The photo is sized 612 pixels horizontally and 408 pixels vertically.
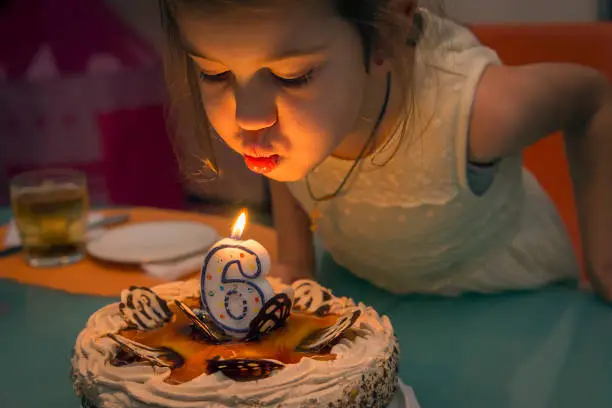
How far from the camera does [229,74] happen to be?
69cm

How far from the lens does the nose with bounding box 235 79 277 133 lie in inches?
25.9

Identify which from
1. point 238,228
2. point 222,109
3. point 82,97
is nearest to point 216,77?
point 222,109

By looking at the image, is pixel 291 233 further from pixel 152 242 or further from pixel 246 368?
pixel 246 368

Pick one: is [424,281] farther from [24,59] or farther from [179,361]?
[24,59]

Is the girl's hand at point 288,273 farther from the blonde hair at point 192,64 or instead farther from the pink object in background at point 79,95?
the pink object in background at point 79,95

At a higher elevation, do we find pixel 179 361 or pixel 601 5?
pixel 601 5

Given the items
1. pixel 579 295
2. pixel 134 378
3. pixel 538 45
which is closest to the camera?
pixel 134 378

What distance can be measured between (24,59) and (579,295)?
1547mm

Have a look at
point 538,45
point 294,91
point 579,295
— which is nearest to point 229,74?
point 294,91

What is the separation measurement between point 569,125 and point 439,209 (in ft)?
0.67

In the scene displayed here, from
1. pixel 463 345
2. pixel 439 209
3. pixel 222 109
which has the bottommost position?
pixel 463 345

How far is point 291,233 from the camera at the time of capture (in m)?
1.11

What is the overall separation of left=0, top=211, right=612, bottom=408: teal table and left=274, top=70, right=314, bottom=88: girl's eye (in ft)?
1.11

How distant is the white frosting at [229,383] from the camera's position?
1.86ft
